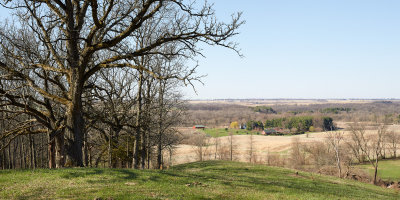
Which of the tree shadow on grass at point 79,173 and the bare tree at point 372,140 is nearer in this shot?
the tree shadow on grass at point 79,173

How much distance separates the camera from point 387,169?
55.1m

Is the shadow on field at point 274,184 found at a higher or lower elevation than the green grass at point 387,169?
higher

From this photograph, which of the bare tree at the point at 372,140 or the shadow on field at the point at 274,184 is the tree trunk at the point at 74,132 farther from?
the bare tree at the point at 372,140

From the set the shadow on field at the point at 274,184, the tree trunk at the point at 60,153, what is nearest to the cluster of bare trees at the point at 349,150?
the shadow on field at the point at 274,184

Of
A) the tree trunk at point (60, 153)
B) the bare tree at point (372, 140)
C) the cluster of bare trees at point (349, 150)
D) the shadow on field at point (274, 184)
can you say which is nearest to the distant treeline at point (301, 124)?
the cluster of bare trees at point (349, 150)

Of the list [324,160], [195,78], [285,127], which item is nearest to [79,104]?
[195,78]

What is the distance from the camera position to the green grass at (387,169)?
48938mm

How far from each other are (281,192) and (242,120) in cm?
17438

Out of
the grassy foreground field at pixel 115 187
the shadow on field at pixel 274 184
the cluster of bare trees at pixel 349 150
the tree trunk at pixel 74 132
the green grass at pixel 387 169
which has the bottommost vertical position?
the green grass at pixel 387 169

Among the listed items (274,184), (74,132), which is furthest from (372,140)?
(74,132)

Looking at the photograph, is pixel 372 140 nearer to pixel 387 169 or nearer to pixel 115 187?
pixel 387 169

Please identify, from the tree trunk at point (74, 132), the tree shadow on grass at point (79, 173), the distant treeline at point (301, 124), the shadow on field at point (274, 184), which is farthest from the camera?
the distant treeline at point (301, 124)

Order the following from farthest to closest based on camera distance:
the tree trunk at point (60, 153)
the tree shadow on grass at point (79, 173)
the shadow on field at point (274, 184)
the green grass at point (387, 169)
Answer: the green grass at point (387, 169) → the tree trunk at point (60, 153) → the shadow on field at point (274, 184) → the tree shadow on grass at point (79, 173)

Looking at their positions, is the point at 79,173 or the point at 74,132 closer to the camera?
the point at 79,173
